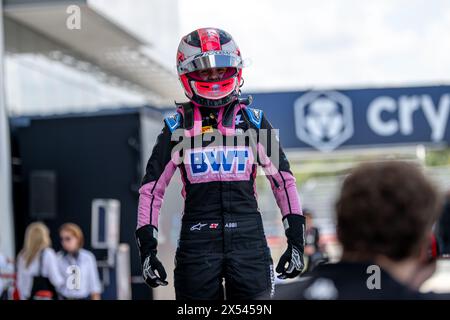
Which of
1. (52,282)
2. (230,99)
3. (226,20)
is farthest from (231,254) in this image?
(52,282)

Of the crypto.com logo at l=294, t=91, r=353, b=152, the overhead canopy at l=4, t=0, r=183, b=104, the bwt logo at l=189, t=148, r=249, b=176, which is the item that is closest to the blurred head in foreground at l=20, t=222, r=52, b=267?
the overhead canopy at l=4, t=0, r=183, b=104

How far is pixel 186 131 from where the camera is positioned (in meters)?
3.71

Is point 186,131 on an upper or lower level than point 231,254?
upper

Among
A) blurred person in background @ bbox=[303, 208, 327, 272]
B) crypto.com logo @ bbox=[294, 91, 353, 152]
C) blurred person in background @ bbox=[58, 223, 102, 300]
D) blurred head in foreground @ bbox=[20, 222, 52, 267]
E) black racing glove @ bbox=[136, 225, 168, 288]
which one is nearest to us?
black racing glove @ bbox=[136, 225, 168, 288]

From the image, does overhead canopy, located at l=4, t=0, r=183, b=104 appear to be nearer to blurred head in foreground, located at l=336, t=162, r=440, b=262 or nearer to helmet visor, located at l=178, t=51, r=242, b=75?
helmet visor, located at l=178, t=51, r=242, b=75

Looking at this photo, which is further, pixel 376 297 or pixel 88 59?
pixel 88 59

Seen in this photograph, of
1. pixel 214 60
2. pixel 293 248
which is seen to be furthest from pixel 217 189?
pixel 214 60

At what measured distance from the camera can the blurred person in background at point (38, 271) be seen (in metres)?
7.04

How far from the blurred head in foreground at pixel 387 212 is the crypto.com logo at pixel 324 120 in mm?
7639

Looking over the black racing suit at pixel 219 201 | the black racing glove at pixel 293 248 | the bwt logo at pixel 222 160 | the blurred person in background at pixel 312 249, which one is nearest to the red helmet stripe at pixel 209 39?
the black racing suit at pixel 219 201

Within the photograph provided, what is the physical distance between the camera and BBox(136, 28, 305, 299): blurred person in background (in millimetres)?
3658

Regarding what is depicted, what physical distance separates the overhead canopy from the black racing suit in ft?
18.5

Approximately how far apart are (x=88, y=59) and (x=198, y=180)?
717 centimetres
